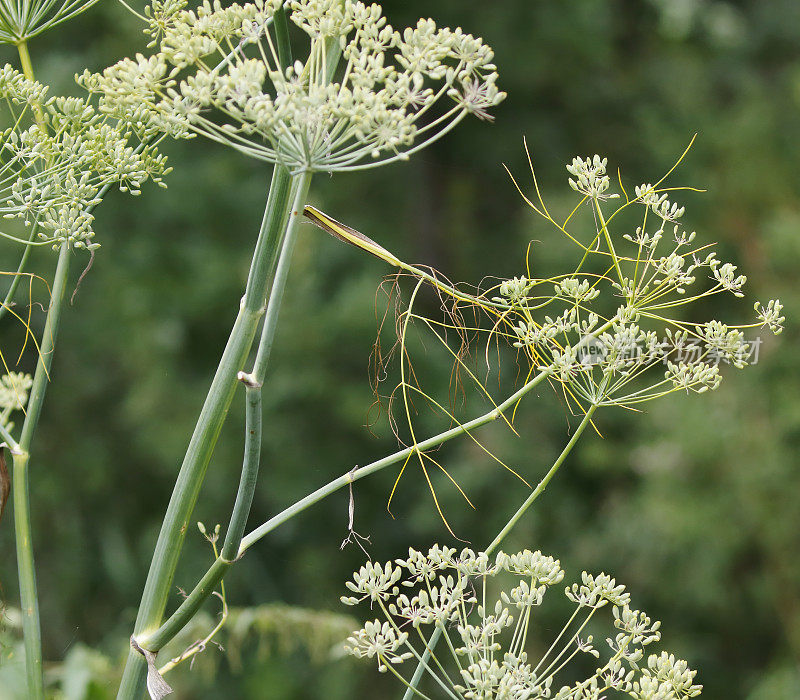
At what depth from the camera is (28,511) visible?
1.71 ft

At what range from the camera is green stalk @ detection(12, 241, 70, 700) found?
50 centimetres

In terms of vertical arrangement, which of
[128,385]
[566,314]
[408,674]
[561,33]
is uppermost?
[561,33]

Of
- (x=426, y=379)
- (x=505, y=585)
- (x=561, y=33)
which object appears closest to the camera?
(x=505, y=585)

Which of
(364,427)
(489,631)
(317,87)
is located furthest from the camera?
(364,427)

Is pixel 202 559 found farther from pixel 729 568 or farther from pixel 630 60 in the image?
pixel 630 60

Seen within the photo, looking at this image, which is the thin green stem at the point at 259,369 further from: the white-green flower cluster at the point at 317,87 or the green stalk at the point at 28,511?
the green stalk at the point at 28,511

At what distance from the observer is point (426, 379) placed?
334 cm

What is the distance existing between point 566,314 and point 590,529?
122 inches

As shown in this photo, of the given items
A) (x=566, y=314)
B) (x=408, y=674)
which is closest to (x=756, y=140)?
(x=408, y=674)

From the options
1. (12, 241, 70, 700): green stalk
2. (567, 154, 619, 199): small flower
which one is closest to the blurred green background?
(12, 241, 70, 700): green stalk

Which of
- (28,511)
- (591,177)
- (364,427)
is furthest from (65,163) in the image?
(364,427)

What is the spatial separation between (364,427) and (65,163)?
9.79ft

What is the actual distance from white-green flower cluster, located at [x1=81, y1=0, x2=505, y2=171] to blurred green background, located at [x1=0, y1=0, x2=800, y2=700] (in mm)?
2591

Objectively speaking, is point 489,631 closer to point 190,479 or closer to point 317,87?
point 190,479
